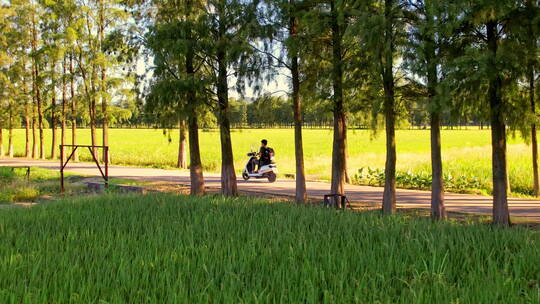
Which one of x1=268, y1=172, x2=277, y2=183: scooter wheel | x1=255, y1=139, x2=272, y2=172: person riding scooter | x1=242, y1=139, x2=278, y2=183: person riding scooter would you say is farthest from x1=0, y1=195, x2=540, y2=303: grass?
x1=268, y1=172, x2=277, y2=183: scooter wheel

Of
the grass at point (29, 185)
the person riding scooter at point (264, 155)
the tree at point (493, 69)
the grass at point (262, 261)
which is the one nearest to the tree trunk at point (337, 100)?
the tree at point (493, 69)

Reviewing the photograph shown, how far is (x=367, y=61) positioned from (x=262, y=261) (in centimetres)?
930

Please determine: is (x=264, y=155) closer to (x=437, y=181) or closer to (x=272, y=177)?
(x=272, y=177)

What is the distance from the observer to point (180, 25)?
570 inches

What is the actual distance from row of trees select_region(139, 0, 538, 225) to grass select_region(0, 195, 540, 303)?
198 inches

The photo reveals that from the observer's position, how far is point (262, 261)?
4.73 m

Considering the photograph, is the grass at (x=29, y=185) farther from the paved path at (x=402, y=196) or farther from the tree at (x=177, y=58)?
the tree at (x=177, y=58)

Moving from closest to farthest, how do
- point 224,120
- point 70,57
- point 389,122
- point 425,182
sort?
1. point 389,122
2. point 224,120
3. point 425,182
4. point 70,57

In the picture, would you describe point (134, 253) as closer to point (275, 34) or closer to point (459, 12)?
point (459, 12)

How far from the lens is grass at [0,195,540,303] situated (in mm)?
3805

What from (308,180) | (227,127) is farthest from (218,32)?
(308,180)

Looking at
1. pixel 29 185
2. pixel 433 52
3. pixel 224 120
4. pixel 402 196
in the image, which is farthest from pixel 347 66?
pixel 29 185

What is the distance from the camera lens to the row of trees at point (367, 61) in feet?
33.3

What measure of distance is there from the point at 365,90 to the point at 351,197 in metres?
4.61
